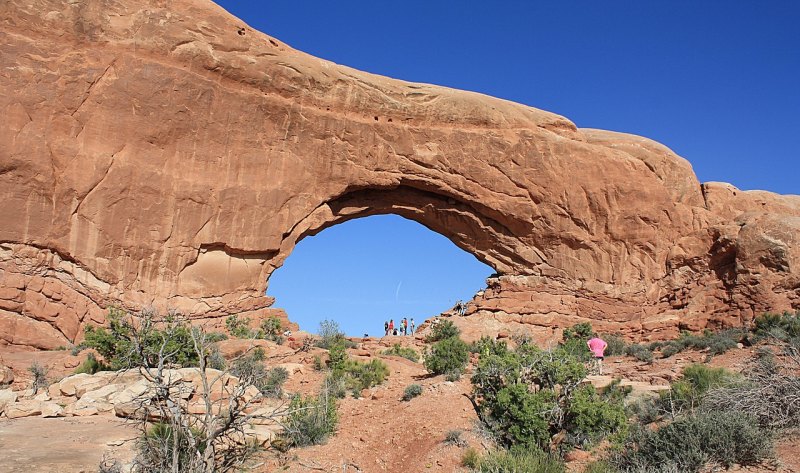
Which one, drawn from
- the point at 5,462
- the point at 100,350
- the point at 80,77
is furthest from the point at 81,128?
the point at 5,462

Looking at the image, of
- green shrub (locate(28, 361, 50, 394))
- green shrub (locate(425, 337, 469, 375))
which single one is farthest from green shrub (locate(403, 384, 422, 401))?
green shrub (locate(28, 361, 50, 394))

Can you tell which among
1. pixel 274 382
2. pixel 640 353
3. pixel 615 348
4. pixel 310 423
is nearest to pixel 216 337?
pixel 274 382

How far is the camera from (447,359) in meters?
14.2

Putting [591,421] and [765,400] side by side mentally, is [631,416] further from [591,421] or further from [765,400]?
[765,400]

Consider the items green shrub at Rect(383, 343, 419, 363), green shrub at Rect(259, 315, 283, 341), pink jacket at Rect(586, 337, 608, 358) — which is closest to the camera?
pink jacket at Rect(586, 337, 608, 358)

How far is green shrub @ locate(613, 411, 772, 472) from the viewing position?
8.34 meters

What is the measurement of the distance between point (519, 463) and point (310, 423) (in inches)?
146

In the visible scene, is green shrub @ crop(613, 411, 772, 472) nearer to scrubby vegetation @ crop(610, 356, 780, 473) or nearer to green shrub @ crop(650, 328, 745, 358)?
scrubby vegetation @ crop(610, 356, 780, 473)

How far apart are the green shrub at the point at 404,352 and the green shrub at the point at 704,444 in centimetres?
977

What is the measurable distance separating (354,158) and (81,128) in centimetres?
876

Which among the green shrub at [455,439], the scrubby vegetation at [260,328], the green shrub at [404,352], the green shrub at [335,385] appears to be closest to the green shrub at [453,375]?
the green shrub at [335,385]

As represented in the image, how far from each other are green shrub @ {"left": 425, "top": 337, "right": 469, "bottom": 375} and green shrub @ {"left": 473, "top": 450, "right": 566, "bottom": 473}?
16.1ft

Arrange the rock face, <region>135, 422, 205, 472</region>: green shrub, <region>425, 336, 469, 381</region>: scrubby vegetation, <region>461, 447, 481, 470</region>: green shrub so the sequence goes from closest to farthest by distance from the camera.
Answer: <region>135, 422, 205, 472</region>: green shrub → <region>461, 447, 481, 470</region>: green shrub → <region>425, 336, 469, 381</region>: scrubby vegetation → the rock face

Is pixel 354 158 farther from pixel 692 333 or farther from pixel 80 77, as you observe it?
pixel 692 333
